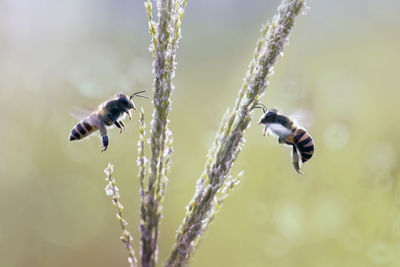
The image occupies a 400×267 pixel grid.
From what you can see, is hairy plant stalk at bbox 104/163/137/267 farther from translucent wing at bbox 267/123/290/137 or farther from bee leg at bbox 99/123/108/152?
translucent wing at bbox 267/123/290/137

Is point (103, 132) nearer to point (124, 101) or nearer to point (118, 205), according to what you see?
point (124, 101)

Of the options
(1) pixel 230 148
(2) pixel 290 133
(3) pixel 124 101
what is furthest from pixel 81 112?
(2) pixel 290 133
